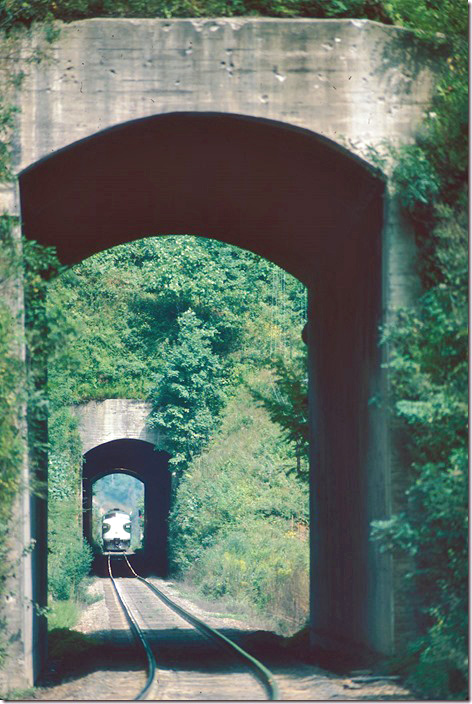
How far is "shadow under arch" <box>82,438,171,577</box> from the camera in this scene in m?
39.0

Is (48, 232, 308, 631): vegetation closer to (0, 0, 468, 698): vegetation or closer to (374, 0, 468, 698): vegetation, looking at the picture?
(0, 0, 468, 698): vegetation

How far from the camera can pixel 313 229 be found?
14.3 m

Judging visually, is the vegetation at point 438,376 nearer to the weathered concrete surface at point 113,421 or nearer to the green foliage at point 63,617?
the green foliage at point 63,617

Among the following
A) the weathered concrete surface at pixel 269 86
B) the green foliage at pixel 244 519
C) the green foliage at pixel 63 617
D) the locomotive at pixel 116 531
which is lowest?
the locomotive at pixel 116 531

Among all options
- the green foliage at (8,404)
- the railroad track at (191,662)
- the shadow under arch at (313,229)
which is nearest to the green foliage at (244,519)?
the railroad track at (191,662)

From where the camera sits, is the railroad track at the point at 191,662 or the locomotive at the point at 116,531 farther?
the locomotive at the point at 116,531

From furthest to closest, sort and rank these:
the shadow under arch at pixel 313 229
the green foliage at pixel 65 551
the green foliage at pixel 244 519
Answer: the green foliage at pixel 65 551, the green foliage at pixel 244 519, the shadow under arch at pixel 313 229

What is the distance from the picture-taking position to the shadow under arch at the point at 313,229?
1176cm

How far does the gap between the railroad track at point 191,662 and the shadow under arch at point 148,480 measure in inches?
555

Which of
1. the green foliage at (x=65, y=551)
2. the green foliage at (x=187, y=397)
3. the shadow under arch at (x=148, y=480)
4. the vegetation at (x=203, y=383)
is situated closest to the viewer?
the green foliage at (x=65, y=551)

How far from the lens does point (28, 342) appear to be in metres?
11.2

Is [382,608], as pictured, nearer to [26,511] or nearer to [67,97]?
[26,511]

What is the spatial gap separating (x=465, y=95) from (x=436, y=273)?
204 centimetres

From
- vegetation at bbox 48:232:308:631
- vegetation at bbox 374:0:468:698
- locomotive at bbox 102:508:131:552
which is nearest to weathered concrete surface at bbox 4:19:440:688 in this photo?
vegetation at bbox 374:0:468:698
